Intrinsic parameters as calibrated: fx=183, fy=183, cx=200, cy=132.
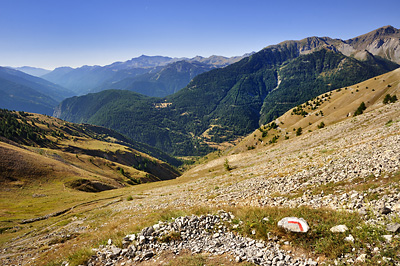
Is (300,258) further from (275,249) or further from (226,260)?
(226,260)

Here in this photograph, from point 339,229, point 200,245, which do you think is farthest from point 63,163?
point 339,229

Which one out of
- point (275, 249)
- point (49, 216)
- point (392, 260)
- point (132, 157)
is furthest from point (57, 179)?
point (132, 157)

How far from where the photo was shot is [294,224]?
35.5 feet

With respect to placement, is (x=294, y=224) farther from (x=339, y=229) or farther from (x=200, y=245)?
(x=200, y=245)

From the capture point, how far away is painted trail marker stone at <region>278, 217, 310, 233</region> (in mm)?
10445

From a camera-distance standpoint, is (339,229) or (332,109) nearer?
(339,229)

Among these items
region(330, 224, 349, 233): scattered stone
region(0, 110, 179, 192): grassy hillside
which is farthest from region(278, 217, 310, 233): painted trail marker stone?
region(0, 110, 179, 192): grassy hillside

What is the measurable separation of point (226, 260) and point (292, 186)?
1307 centimetres

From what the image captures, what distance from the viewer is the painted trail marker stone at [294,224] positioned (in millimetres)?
10445

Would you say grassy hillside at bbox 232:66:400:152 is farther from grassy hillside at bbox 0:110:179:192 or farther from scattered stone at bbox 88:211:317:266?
grassy hillside at bbox 0:110:179:192

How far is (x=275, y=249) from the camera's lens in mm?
10094

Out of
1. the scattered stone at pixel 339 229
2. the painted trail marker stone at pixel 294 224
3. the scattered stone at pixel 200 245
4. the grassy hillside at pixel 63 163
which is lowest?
the grassy hillside at pixel 63 163

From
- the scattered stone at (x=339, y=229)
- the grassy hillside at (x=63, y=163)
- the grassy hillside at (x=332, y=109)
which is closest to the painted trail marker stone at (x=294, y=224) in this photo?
the scattered stone at (x=339, y=229)

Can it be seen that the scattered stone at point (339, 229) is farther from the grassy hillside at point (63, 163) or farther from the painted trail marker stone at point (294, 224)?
the grassy hillside at point (63, 163)
